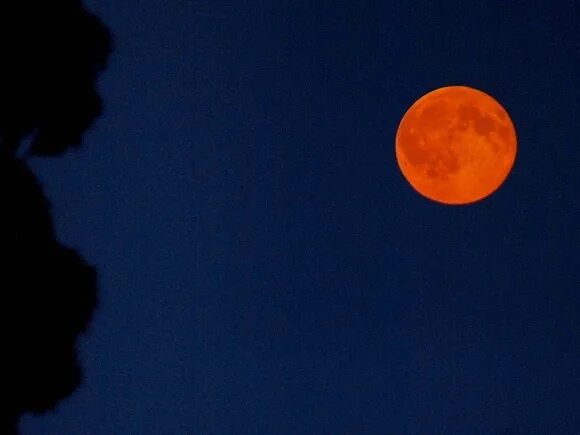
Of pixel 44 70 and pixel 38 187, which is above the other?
pixel 44 70

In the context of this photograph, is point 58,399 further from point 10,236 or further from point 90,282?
point 10,236

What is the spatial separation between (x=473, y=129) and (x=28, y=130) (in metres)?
1.19

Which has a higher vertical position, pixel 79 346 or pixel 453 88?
pixel 453 88

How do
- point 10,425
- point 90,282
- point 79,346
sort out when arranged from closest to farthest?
point 10,425 < point 90,282 < point 79,346

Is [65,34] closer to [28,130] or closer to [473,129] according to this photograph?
[28,130]

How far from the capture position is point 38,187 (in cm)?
192

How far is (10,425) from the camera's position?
1.96 meters

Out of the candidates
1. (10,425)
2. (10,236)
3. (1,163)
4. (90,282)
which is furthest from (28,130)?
(10,425)

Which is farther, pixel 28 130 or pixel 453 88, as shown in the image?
pixel 453 88

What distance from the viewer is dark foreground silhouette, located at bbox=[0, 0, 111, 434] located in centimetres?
186

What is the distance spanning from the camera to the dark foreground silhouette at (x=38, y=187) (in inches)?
73.0

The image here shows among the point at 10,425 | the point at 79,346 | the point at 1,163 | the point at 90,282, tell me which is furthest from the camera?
the point at 79,346

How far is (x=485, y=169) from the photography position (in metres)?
2.41

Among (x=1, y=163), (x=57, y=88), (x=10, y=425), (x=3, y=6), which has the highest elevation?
(x=3, y=6)
